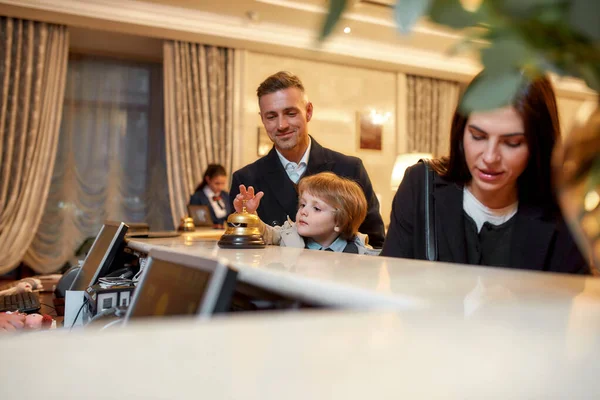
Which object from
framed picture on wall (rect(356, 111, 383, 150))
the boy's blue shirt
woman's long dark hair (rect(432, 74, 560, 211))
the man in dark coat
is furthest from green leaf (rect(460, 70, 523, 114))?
framed picture on wall (rect(356, 111, 383, 150))

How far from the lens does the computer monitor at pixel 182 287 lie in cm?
72

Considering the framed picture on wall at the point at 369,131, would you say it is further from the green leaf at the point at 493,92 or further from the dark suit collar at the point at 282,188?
the green leaf at the point at 493,92

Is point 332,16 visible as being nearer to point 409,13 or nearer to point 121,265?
point 409,13

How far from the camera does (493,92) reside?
46 centimetres

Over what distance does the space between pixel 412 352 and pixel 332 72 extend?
812 cm

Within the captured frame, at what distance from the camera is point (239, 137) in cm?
757

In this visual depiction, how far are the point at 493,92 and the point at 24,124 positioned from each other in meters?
A: 7.10

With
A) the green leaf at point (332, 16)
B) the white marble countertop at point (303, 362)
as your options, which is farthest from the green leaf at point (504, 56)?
the white marble countertop at point (303, 362)

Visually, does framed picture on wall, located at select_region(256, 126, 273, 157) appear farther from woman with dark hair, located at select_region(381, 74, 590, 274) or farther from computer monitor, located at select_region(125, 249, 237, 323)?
computer monitor, located at select_region(125, 249, 237, 323)

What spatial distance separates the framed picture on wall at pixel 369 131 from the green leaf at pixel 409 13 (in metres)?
8.12

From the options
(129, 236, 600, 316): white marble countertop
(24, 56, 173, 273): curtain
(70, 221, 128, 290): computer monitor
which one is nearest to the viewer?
(129, 236, 600, 316): white marble countertop

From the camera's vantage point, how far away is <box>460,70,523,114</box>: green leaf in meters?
0.46

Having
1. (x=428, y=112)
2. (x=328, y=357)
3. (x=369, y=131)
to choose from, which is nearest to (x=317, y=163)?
(x=328, y=357)

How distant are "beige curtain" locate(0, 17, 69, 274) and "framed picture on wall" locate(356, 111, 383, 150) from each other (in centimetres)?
450
